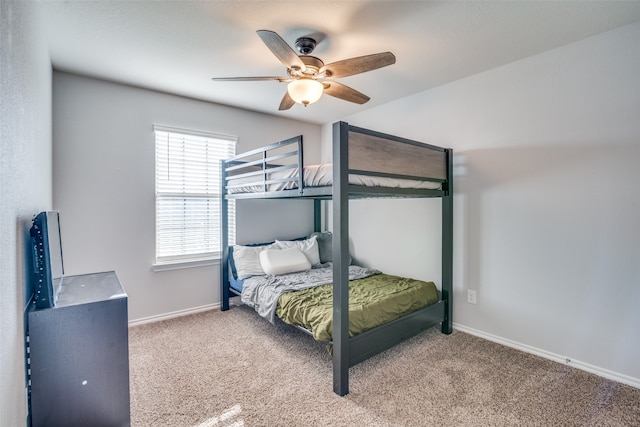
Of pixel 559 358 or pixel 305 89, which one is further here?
pixel 559 358

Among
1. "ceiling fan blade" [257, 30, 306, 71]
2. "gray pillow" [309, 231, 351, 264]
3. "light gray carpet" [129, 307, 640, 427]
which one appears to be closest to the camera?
"ceiling fan blade" [257, 30, 306, 71]

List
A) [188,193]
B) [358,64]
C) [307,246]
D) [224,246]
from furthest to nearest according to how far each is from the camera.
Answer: [307,246], [224,246], [188,193], [358,64]

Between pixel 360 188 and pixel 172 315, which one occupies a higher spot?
pixel 360 188

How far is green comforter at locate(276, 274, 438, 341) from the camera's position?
212 cm

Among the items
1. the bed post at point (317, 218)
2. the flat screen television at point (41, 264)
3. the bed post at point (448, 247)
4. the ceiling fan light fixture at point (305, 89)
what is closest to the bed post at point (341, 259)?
the ceiling fan light fixture at point (305, 89)

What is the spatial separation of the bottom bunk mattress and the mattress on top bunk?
89 cm

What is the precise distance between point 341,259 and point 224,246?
6.17 ft

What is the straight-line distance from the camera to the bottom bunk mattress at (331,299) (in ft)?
7.05

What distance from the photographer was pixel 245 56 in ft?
7.73

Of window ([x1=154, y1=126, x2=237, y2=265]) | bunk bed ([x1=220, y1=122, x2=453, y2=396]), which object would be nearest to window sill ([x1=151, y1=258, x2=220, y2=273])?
window ([x1=154, y1=126, x2=237, y2=265])

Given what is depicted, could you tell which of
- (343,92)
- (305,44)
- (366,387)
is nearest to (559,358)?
(366,387)

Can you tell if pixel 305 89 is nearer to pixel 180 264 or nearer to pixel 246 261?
pixel 246 261

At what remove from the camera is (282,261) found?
129 inches

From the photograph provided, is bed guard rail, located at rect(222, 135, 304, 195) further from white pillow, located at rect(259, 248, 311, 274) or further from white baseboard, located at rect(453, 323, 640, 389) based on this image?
white baseboard, located at rect(453, 323, 640, 389)
